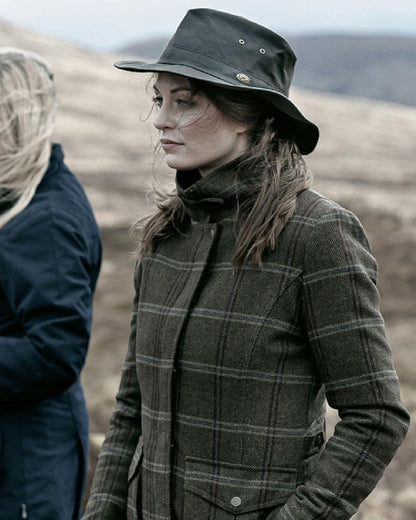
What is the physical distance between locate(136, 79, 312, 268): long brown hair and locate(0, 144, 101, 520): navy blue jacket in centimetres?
87

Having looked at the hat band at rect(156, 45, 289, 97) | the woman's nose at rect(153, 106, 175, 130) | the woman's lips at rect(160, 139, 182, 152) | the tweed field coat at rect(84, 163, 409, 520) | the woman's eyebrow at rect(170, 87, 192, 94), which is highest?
the hat band at rect(156, 45, 289, 97)

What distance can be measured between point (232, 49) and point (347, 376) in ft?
3.10

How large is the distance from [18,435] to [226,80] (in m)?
1.52

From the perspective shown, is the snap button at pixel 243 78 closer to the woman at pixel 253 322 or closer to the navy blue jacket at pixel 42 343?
the woman at pixel 253 322

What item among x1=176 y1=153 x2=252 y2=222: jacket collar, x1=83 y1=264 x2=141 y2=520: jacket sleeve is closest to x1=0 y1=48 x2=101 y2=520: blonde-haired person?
x1=83 y1=264 x2=141 y2=520: jacket sleeve

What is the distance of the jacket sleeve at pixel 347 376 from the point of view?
2.14 m

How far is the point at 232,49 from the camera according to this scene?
2307 millimetres

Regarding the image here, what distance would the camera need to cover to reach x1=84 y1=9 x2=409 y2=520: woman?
7.06 ft

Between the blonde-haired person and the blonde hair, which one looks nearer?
the blonde-haired person

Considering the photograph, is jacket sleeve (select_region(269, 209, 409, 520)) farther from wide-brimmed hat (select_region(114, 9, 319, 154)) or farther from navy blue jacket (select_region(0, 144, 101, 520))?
navy blue jacket (select_region(0, 144, 101, 520))

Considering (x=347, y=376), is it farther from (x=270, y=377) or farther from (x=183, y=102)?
(x=183, y=102)

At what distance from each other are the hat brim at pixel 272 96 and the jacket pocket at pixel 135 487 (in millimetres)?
1038

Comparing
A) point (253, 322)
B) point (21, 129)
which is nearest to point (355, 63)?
point (21, 129)

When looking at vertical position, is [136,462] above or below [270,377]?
below
